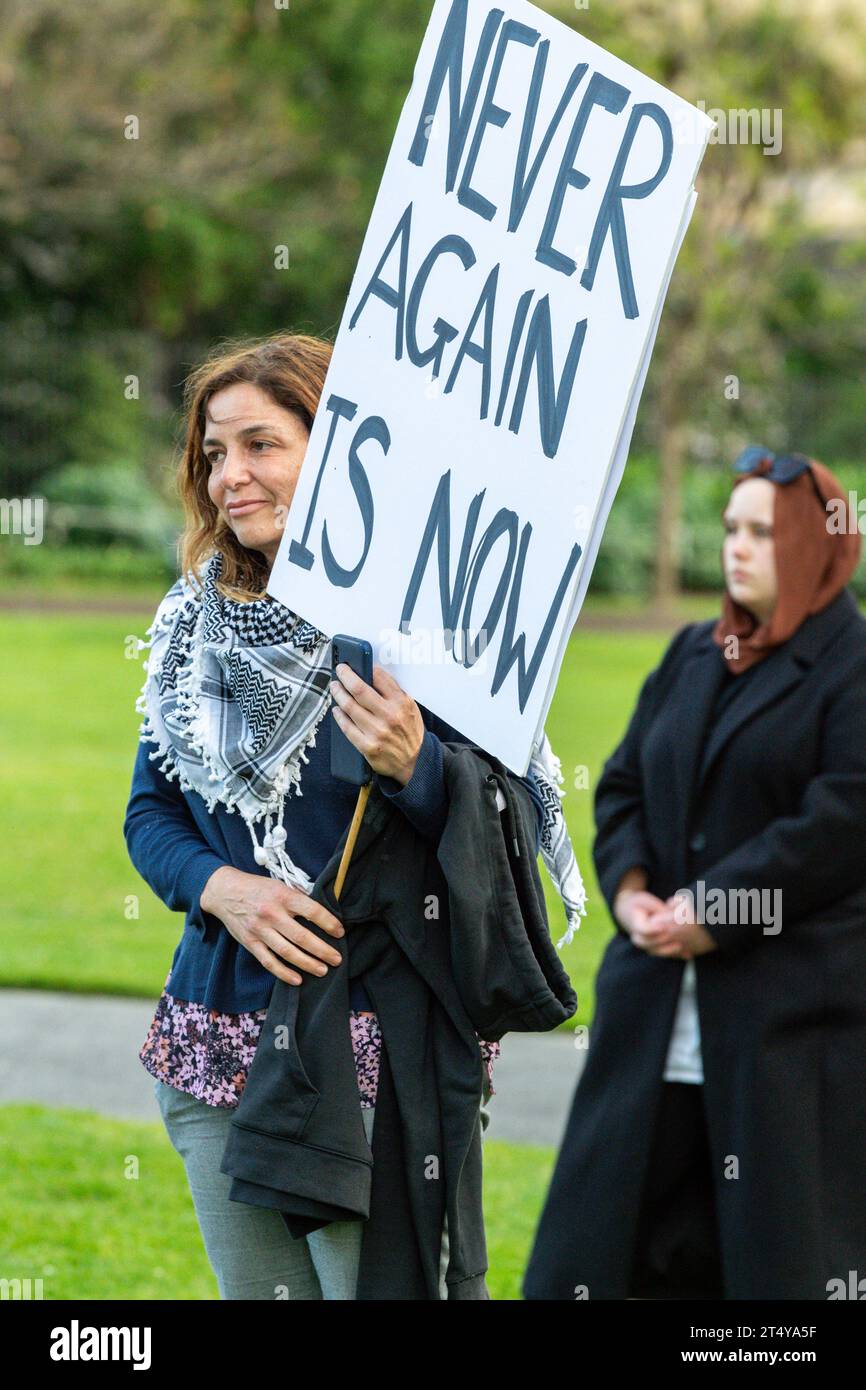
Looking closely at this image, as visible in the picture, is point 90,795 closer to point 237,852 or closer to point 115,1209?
point 115,1209

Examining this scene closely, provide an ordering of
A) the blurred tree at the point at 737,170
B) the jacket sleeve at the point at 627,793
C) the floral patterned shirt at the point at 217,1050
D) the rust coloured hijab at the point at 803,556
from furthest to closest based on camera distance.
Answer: the blurred tree at the point at 737,170
the jacket sleeve at the point at 627,793
the rust coloured hijab at the point at 803,556
the floral patterned shirt at the point at 217,1050

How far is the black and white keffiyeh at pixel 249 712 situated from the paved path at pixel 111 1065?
10.4 ft

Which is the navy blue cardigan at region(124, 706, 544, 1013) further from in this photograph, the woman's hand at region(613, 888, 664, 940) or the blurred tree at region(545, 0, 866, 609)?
the blurred tree at region(545, 0, 866, 609)

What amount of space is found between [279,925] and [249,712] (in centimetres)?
31

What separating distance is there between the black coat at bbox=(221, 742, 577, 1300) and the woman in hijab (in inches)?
51.8

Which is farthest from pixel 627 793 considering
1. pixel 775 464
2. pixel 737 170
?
pixel 737 170

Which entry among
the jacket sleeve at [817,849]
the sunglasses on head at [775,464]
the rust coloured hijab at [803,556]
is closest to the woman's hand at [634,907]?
the jacket sleeve at [817,849]

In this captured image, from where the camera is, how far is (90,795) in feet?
37.2

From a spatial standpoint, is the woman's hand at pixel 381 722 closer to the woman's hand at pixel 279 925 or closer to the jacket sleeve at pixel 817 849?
the woman's hand at pixel 279 925

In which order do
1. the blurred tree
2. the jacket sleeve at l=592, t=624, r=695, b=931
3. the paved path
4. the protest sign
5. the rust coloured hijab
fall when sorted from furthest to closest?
the blurred tree → the paved path → the jacket sleeve at l=592, t=624, r=695, b=931 → the rust coloured hijab → the protest sign

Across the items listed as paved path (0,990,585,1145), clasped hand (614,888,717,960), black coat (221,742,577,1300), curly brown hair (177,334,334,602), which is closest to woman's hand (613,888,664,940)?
clasped hand (614,888,717,960)

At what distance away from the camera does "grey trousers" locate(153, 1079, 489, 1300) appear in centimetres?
252

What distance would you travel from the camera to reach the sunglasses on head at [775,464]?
3.88 meters
